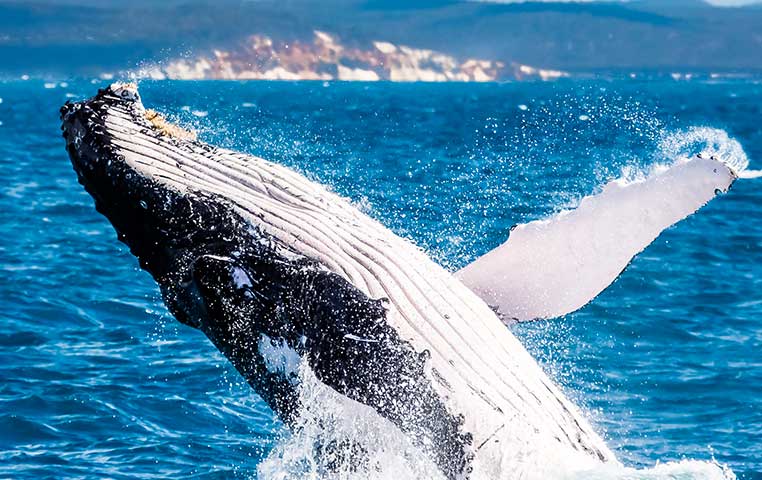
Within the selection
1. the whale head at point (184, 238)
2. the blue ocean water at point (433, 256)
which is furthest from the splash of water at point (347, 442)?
the blue ocean water at point (433, 256)

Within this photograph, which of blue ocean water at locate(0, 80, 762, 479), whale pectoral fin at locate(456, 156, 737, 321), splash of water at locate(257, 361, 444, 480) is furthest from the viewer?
blue ocean water at locate(0, 80, 762, 479)

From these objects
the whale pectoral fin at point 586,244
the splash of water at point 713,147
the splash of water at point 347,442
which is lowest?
the splash of water at point 347,442

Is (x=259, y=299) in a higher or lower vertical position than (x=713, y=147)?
lower

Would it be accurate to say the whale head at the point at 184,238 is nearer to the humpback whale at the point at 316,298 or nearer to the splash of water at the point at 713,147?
the humpback whale at the point at 316,298

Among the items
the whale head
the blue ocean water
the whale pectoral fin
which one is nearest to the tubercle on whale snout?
the whale head

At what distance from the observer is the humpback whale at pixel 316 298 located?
612cm

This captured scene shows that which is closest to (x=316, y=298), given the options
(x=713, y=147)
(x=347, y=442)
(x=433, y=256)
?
(x=347, y=442)

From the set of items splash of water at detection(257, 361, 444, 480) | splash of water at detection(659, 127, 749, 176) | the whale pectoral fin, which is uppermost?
splash of water at detection(659, 127, 749, 176)

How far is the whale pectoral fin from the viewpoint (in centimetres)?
756

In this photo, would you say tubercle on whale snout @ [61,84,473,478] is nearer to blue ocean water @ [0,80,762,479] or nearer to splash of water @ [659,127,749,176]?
blue ocean water @ [0,80,762,479]

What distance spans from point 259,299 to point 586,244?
101 inches

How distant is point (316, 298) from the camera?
6.14 m

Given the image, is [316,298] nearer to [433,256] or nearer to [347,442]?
[347,442]

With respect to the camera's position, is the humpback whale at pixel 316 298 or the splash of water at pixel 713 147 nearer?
the humpback whale at pixel 316 298
